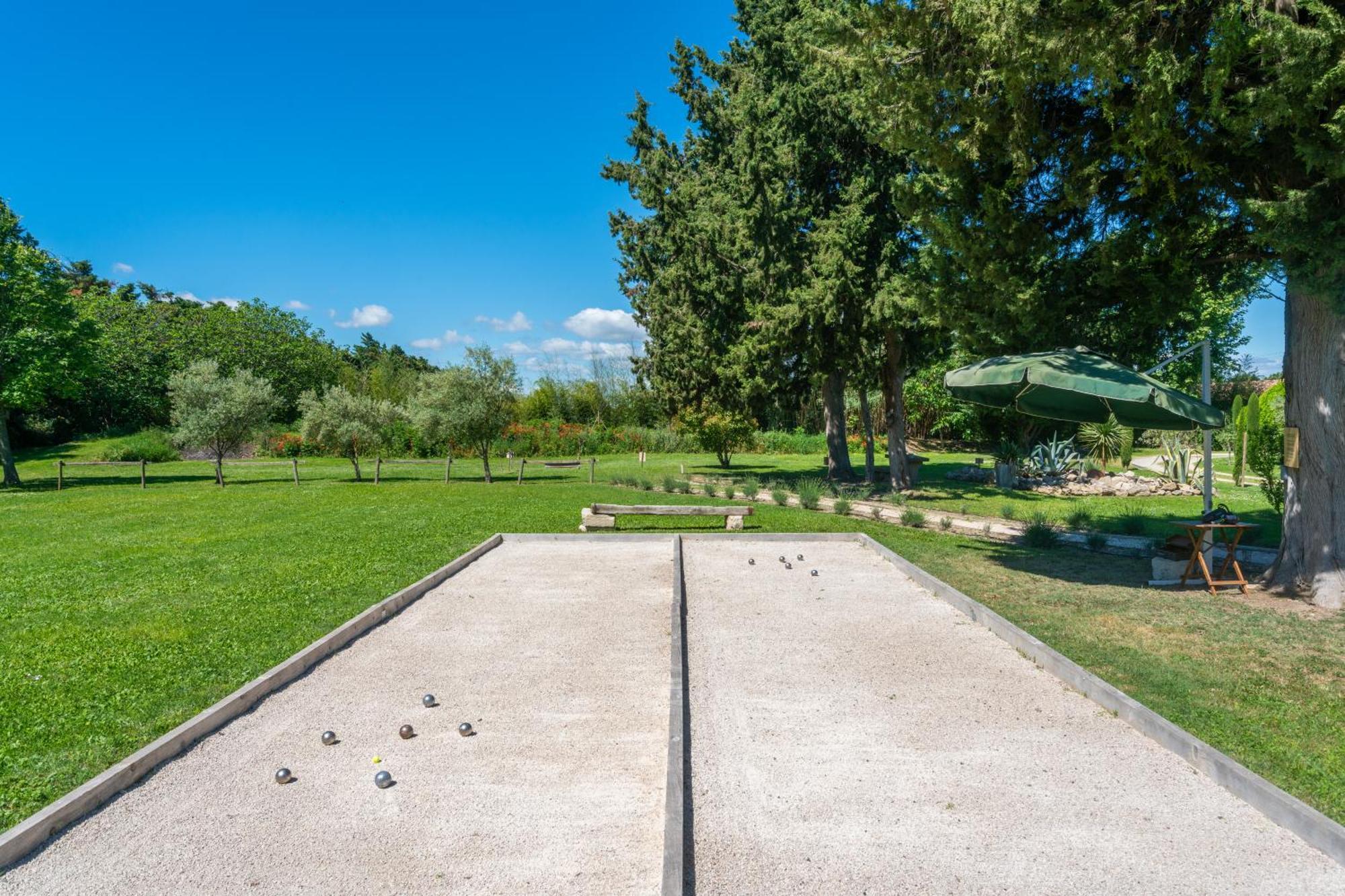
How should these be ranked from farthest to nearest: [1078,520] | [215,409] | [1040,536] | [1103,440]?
[215,409] < [1103,440] < [1078,520] < [1040,536]

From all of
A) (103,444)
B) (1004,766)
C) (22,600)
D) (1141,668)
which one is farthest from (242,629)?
(103,444)

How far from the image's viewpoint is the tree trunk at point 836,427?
70.8 feet

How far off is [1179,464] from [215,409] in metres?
30.0

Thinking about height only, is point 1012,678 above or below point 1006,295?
below

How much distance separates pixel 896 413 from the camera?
18.7 m

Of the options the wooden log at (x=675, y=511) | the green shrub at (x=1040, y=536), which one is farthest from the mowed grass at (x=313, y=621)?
the green shrub at (x=1040, y=536)

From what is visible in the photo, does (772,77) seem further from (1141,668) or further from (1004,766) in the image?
(1004,766)

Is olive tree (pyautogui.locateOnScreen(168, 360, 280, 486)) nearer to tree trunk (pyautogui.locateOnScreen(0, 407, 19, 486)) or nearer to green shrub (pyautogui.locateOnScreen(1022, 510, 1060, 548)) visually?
tree trunk (pyautogui.locateOnScreen(0, 407, 19, 486))

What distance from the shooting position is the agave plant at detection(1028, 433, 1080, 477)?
21.6 metres

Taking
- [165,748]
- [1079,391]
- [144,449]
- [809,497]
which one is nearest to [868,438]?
[809,497]

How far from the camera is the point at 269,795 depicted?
387cm

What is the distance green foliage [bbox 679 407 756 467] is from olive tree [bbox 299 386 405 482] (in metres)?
11.6

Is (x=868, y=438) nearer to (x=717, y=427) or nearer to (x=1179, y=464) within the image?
(x=1179, y=464)

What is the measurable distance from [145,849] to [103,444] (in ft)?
153
